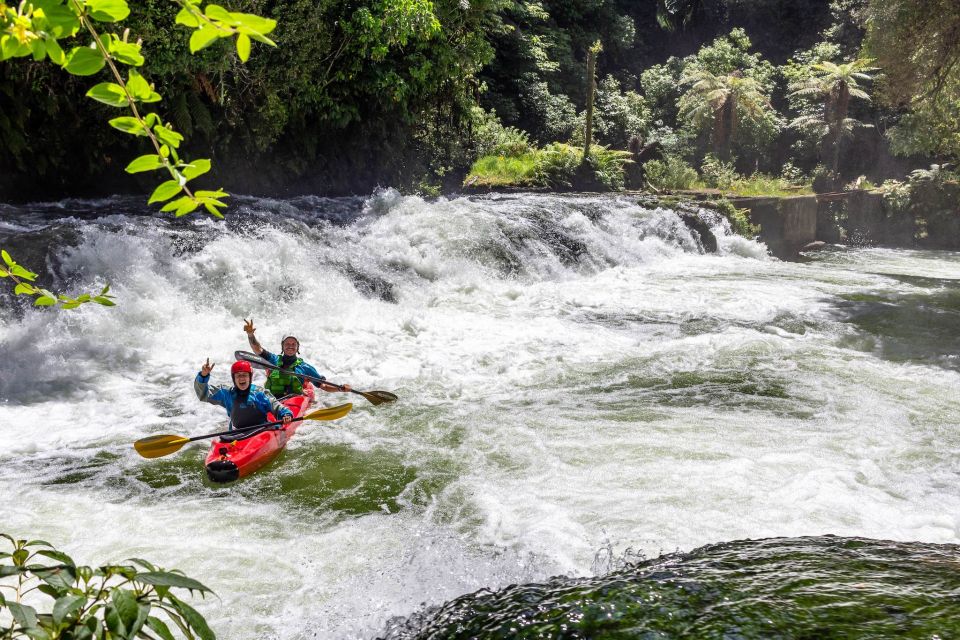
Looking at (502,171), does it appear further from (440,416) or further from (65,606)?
(65,606)

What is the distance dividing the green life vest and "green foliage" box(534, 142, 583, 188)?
14791mm

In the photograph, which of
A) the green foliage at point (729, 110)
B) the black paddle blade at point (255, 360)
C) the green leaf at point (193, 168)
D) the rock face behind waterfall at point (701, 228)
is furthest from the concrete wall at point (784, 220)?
the green leaf at point (193, 168)

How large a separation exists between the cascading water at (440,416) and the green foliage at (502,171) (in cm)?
773

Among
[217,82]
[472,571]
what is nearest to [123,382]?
[472,571]

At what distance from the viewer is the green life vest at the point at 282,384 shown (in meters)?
6.49

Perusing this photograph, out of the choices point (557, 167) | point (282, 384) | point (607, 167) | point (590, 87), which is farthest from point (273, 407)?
point (607, 167)

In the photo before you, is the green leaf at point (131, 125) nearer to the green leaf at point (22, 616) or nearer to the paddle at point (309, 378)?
the green leaf at point (22, 616)

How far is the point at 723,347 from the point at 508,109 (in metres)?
17.5

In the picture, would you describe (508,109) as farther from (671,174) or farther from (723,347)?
(723,347)

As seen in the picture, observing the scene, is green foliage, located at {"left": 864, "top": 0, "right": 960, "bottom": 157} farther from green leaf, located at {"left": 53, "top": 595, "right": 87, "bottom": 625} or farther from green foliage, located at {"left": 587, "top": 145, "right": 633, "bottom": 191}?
green leaf, located at {"left": 53, "top": 595, "right": 87, "bottom": 625}

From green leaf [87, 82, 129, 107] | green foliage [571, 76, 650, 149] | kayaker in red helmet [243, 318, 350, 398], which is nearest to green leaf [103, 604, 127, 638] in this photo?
green leaf [87, 82, 129, 107]

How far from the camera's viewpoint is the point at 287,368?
6340mm

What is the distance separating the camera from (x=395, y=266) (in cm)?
1111

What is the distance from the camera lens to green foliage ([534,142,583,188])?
20455 millimetres
